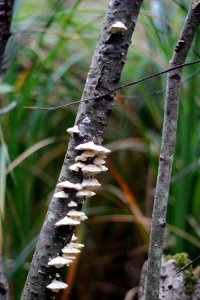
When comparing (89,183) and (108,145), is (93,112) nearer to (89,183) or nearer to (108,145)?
(89,183)

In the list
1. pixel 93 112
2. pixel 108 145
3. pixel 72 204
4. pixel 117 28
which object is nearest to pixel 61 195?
pixel 72 204

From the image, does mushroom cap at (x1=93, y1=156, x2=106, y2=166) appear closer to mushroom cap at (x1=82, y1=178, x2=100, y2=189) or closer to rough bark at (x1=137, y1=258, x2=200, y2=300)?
mushroom cap at (x1=82, y1=178, x2=100, y2=189)

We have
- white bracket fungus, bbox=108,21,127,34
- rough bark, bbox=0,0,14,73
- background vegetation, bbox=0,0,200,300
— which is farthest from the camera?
background vegetation, bbox=0,0,200,300

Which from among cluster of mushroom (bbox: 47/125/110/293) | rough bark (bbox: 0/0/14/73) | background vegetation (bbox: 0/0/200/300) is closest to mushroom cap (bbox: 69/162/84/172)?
cluster of mushroom (bbox: 47/125/110/293)

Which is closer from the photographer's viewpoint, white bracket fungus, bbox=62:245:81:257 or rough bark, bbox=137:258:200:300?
white bracket fungus, bbox=62:245:81:257

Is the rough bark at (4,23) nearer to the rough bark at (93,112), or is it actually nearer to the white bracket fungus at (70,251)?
the rough bark at (93,112)

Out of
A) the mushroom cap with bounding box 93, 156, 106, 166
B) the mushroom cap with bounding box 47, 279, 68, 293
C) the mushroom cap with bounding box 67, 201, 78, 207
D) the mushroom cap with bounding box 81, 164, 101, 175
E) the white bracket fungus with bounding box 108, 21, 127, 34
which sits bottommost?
the mushroom cap with bounding box 47, 279, 68, 293
